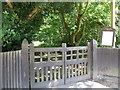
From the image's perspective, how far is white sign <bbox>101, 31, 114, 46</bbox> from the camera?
467 cm

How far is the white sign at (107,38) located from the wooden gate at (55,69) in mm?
691

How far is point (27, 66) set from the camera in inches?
140

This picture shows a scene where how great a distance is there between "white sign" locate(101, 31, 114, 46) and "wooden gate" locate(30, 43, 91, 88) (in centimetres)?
69

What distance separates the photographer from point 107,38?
4.72 m

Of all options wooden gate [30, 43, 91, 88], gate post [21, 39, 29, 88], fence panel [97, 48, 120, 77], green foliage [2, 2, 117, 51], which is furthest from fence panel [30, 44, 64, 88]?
fence panel [97, 48, 120, 77]

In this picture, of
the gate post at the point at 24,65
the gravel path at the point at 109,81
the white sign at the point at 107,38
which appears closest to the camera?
the gate post at the point at 24,65

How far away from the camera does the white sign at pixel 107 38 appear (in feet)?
15.3

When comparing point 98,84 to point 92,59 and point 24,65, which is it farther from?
point 24,65

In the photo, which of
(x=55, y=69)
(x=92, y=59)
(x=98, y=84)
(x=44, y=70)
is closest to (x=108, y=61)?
(x=92, y=59)

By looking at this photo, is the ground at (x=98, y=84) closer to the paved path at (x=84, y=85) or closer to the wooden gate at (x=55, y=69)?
the paved path at (x=84, y=85)

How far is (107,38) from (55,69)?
2025 millimetres

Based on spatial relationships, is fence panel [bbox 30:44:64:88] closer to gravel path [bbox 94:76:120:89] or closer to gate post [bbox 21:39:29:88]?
gate post [bbox 21:39:29:88]

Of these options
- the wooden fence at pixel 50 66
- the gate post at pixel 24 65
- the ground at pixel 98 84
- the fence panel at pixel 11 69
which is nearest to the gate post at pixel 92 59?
the wooden fence at pixel 50 66

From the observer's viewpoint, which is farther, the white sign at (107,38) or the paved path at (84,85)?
the white sign at (107,38)
